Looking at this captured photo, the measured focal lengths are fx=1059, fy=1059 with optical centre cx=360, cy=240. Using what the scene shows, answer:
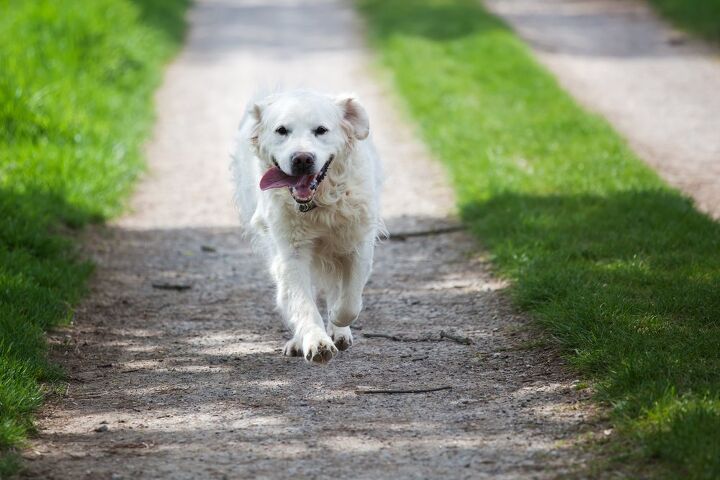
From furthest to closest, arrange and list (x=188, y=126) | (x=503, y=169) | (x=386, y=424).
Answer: (x=188, y=126) < (x=503, y=169) < (x=386, y=424)

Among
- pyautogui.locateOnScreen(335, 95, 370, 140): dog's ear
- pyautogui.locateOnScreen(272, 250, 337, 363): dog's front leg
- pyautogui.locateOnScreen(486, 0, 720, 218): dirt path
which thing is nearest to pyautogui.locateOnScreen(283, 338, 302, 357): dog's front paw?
pyautogui.locateOnScreen(272, 250, 337, 363): dog's front leg

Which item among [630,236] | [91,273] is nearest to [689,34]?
[630,236]

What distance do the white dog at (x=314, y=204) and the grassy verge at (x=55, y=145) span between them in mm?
1365

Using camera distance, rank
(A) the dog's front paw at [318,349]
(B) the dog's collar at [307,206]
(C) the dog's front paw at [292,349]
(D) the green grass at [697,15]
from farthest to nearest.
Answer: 1. (D) the green grass at [697,15]
2. (C) the dog's front paw at [292,349]
3. (B) the dog's collar at [307,206]
4. (A) the dog's front paw at [318,349]

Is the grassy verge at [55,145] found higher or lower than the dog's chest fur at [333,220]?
lower

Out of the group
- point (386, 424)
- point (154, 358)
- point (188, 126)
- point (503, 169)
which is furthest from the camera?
point (188, 126)

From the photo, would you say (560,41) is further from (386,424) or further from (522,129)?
(386,424)

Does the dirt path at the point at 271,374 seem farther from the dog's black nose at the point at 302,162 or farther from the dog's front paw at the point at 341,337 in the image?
the dog's black nose at the point at 302,162

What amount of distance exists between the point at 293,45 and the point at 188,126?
5.49 metres

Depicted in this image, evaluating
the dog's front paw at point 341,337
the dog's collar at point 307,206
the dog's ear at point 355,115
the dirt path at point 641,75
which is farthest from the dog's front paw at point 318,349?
the dirt path at point 641,75

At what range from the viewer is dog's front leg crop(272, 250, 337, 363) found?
5.27 metres

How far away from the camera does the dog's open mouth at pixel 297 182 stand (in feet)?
18.0

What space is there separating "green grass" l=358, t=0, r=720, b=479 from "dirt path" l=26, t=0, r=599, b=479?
252 millimetres

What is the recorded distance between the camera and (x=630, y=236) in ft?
24.0
